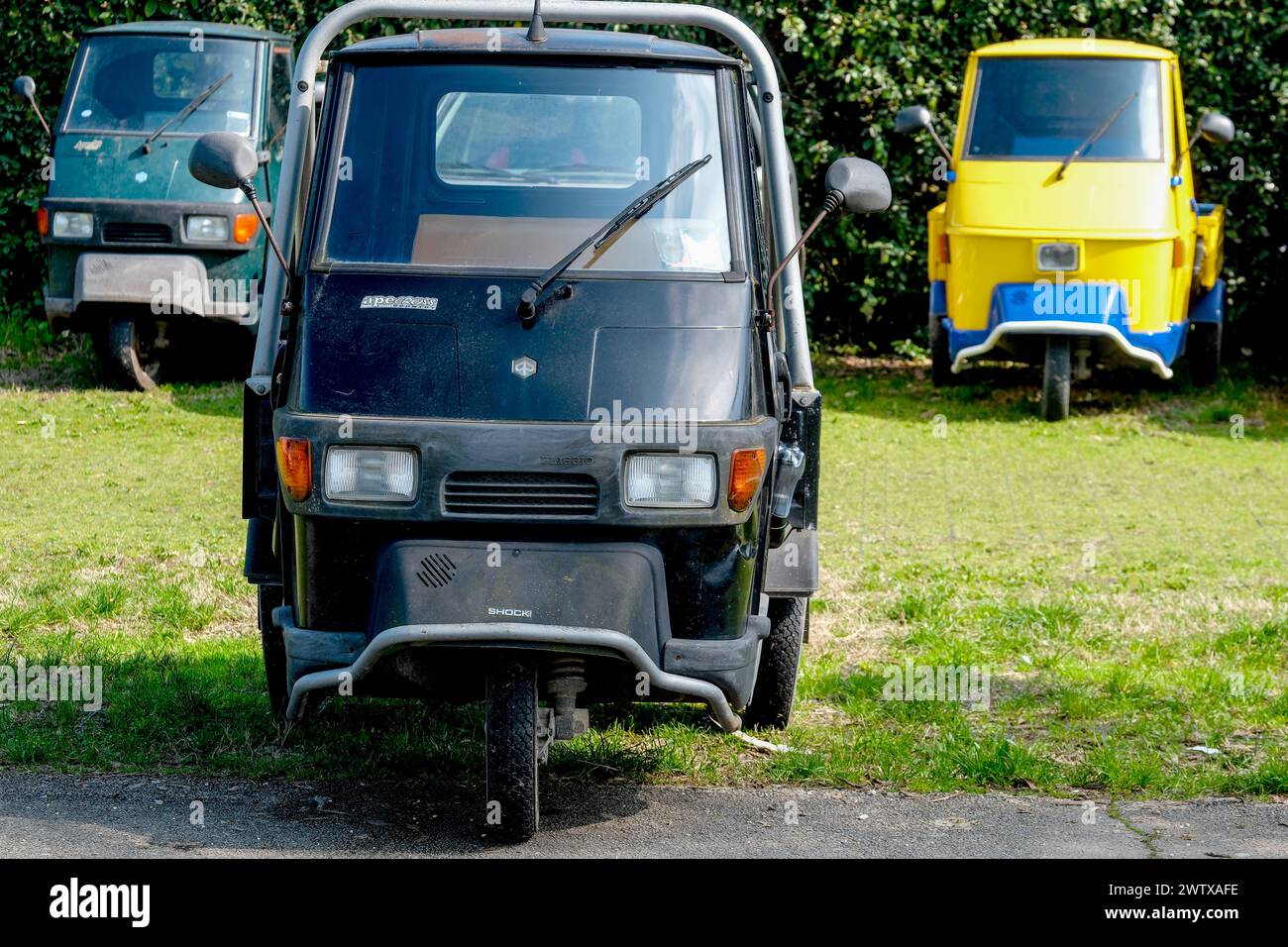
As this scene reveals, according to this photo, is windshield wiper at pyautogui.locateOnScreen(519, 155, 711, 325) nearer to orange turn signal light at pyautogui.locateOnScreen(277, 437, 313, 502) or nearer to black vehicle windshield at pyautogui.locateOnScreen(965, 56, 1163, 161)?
orange turn signal light at pyautogui.locateOnScreen(277, 437, 313, 502)

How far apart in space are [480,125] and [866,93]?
899cm

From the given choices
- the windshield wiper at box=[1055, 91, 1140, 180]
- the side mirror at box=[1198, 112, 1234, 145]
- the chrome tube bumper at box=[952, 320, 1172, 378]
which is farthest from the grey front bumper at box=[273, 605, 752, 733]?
the side mirror at box=[1198, 112, 1234, 145]

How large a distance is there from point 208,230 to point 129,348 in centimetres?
110

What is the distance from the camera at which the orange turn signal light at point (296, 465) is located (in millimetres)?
4551

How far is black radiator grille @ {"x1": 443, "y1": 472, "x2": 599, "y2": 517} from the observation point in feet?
14.8

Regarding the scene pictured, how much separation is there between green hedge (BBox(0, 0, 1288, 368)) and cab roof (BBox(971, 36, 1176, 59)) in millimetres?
1050

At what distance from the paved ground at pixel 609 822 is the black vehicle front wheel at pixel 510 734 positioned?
20 centimetres

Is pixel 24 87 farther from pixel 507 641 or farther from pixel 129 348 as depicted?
pixel 507 641

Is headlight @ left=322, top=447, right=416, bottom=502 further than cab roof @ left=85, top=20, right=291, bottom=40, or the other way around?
cab roof @ left=85, top=20, right=291, bottom=40

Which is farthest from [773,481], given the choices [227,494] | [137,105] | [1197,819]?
[137,105]

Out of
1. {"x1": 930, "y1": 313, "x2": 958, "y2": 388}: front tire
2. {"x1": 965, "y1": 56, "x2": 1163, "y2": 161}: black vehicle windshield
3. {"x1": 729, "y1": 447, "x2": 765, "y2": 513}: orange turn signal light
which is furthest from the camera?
{"x1": 930, "y1": 313, "x2": 958, "y2": 388}: front tire

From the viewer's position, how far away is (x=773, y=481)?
16.5ft

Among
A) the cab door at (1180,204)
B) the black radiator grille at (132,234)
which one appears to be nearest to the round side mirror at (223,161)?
the black radiator grille at (132,234)
